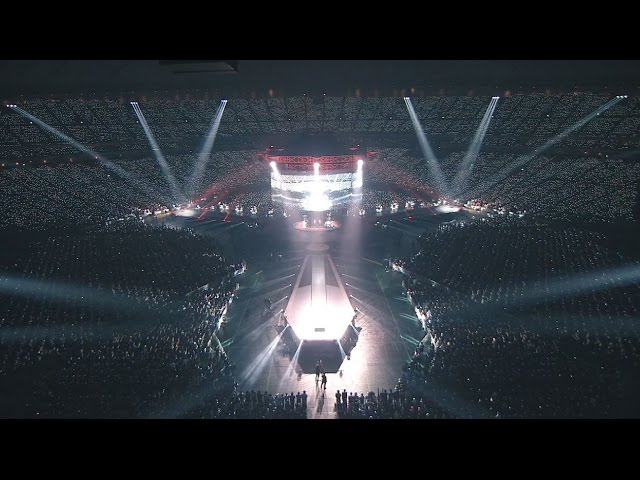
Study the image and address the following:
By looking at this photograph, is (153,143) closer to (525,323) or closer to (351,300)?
(351,300)

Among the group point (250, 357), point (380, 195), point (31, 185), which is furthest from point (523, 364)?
point (31, 185)

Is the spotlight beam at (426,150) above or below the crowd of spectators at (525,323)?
above

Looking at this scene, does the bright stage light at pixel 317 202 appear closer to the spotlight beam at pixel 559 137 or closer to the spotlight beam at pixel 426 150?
the spotlight beam at pixel 426 150

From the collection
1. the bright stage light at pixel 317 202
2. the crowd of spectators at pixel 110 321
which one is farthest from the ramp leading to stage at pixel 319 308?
the bright stage light at pixel 317 202

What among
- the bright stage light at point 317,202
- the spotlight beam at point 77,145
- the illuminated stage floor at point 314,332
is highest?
the spotlight beam at point 77,145

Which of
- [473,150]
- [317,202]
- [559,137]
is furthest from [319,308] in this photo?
[559,137]

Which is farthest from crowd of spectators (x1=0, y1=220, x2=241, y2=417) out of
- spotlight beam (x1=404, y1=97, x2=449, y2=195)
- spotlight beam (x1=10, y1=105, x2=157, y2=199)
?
spotlight beam (x1=404, y1=97, x2=449, y2=195)

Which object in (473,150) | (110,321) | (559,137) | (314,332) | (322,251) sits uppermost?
(559,137)
